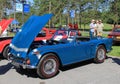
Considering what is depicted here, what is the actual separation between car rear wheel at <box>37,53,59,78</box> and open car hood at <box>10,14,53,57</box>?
592 mm

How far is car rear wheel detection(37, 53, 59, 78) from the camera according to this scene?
6.99 meters

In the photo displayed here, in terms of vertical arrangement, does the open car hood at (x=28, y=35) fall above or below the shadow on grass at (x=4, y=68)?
above

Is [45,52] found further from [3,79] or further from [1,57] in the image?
[1,57]

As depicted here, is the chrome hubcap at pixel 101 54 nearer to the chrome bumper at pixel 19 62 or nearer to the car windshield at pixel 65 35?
the car windshield at pixel 65 35

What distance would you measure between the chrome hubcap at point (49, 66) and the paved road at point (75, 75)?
24 cm

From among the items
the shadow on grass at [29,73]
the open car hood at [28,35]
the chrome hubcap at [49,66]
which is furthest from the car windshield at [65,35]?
the shadow on grass at [29,73]

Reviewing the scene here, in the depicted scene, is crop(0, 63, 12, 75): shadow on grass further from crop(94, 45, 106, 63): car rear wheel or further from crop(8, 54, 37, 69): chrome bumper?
crop(94, 45, 106, 63): car rear wheel

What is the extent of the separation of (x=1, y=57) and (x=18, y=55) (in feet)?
13.4

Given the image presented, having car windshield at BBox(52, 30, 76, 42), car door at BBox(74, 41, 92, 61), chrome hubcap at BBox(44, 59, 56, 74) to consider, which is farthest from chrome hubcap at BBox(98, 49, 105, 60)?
chrome hubcap at BBox(44, 59, 56, 74)

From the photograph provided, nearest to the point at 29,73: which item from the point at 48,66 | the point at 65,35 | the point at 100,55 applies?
the point at 48,66

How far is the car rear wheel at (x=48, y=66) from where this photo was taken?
6988 mm

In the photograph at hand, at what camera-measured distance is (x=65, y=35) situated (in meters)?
8.59

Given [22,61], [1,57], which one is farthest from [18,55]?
[1,57]

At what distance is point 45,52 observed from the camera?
23.1ft
